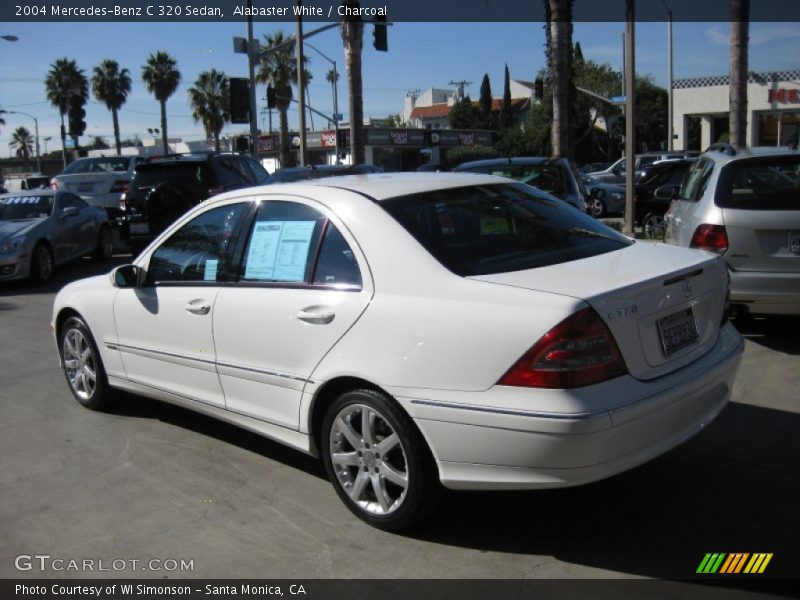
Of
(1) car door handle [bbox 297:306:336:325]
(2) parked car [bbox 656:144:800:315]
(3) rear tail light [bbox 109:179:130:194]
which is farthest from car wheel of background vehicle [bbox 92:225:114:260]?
(1) car door handle [bbox 297:306:336:325]

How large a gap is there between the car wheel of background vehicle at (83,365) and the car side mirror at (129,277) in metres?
0.71

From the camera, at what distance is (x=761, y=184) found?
671cm

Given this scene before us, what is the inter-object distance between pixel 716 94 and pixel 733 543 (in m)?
40.7

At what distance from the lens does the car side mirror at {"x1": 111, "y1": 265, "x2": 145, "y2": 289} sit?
515 centimetres

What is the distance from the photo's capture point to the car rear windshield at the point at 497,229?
149 inches

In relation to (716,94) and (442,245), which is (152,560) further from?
(716,94)

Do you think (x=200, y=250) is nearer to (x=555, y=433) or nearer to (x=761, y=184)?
(x=555, y=433)

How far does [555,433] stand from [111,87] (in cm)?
6377


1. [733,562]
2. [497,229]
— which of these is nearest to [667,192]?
[497,229]

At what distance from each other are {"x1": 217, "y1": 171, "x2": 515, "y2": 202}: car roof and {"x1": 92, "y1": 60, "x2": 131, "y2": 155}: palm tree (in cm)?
5940

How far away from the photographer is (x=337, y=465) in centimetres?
391

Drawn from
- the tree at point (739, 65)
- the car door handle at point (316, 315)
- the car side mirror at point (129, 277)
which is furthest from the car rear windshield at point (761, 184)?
the tree at point (739, 65)

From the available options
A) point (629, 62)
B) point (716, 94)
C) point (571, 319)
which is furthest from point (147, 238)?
point (716, 94)

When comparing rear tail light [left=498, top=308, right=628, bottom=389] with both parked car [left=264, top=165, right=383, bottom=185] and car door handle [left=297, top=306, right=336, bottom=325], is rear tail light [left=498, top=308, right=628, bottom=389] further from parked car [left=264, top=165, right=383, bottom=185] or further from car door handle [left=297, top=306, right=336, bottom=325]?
parked car [left=264, top=165, right=383, bottom=185]
